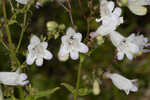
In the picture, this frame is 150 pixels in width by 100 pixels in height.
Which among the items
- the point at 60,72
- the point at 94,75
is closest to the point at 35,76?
the point at 60,72

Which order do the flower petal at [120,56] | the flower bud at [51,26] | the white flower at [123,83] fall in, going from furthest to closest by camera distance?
the white flower at [123,83], the flower petal at [120,56], the flower bud at [51,26]

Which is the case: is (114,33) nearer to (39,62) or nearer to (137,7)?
(137,7)

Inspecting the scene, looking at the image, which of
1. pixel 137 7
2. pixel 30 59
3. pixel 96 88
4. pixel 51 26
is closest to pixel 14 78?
pixel 30 59

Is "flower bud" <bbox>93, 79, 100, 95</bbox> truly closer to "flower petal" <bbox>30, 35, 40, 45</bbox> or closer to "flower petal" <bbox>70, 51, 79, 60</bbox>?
"flower petal" <bbox>70, 51, 79, 60</bbox>

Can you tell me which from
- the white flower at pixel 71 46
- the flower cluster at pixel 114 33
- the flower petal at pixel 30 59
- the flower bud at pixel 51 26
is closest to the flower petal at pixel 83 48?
the white flower at pixel 71 46

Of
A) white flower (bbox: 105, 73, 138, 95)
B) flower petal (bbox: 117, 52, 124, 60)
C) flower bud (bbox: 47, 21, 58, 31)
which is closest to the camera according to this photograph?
flower bud (bbox: 47, 21, 58, 31)

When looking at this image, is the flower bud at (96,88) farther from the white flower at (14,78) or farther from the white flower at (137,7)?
the white flower at (137,7)

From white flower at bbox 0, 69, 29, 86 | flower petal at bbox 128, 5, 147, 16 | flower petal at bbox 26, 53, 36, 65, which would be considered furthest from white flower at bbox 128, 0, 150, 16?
white flower at bbox 0, 69, 29, 86
